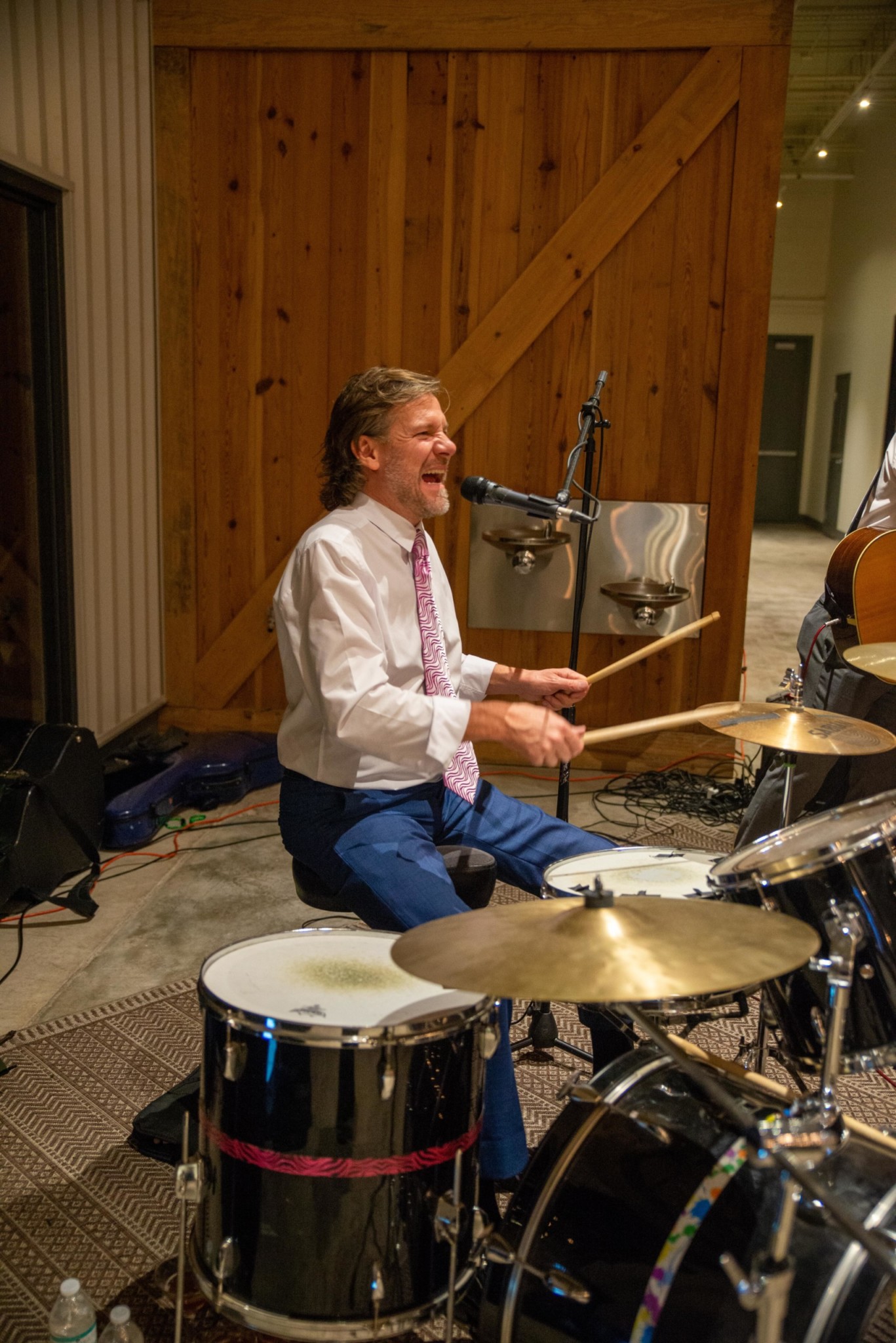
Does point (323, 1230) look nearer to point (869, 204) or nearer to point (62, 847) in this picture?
point (62, 847)

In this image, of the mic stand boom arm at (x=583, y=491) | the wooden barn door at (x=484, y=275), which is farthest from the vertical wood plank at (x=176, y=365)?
the mic stand boom arm at (x=583, y=491)

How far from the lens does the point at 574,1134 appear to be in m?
1.65

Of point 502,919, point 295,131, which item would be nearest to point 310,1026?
point 502,919

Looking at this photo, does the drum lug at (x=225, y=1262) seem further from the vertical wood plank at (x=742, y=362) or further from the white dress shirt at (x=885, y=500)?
the vertical wood plank at (x=742, y=362)

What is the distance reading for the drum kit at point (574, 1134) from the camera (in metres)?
1.42

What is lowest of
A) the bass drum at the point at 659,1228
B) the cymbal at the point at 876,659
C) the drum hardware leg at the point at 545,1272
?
the drum hardware leg at the point at 545,1272

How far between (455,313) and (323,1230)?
4.21 metres

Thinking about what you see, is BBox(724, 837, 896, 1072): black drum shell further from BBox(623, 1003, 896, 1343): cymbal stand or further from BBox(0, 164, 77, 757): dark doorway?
BBox(0, 164, 77, 757): dark doorway

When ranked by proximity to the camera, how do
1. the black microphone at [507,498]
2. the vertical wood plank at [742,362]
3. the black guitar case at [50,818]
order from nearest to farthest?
1. the black microphone at [507,498]
2. the black guitar case at [50,818]
3. the vertical wood plank at [742,362]

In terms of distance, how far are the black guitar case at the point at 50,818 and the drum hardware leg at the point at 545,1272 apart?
92.1 inches

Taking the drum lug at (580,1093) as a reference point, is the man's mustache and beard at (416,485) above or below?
above

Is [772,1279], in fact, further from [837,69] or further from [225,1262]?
[837,69]

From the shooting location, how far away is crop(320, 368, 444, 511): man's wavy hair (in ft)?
8.69

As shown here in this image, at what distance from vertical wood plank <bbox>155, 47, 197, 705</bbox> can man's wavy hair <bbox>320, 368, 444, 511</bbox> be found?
2773mm
